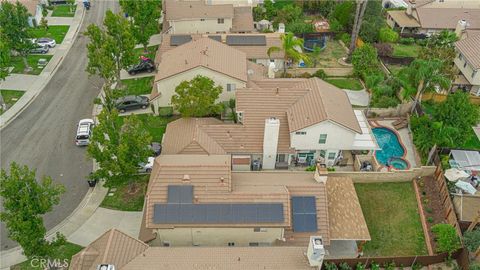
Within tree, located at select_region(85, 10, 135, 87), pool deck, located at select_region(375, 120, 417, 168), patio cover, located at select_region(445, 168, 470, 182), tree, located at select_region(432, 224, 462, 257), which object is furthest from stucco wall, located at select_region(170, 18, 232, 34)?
tree, located at select_region(432, 224, 462, 257)

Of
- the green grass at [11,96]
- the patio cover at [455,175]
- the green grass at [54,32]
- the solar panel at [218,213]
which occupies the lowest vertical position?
the green grass at [11,96]

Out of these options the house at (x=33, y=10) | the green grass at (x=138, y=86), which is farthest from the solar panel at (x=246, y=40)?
the house at (x=33, y=10)

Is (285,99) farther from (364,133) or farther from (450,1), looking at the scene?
(450,1)

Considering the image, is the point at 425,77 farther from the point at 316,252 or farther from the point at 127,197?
the point at 127,197

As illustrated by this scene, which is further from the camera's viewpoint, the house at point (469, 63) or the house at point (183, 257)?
the house at point (469, 63)

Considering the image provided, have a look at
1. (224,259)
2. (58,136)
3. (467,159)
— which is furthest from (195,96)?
(467,159)

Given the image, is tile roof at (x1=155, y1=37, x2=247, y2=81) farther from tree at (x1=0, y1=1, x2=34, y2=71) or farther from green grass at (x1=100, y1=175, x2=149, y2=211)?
tree at (x1=0, y1=1, x2=34, y2=71)

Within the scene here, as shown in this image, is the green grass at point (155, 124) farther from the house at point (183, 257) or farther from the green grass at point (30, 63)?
the green grass at point (30, 63)
